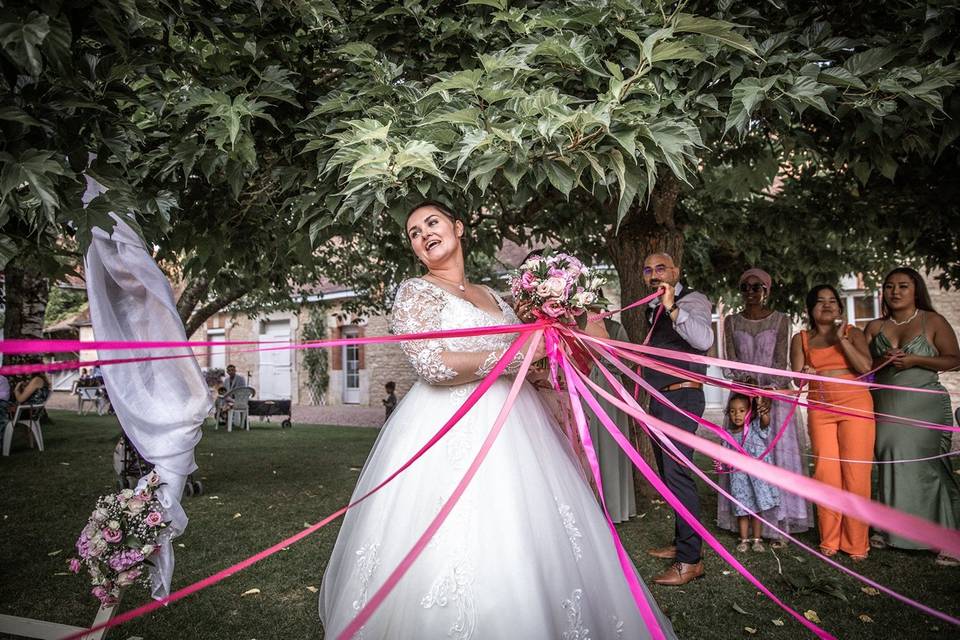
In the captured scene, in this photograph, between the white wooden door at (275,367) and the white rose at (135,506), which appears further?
the white wooden door at (275,367)

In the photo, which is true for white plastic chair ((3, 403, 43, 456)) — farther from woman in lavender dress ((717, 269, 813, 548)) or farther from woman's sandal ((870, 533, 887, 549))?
woman's sandal ((870, 533, 887, 549))

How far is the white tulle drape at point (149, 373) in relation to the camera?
2.90m

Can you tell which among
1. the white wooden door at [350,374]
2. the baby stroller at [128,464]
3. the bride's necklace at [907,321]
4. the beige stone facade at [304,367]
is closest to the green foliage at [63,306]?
the beige stone facade at [304,367]

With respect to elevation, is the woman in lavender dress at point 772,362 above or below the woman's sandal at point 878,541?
above

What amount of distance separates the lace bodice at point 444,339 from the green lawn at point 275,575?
6.11 feet

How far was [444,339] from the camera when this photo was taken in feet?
8.82

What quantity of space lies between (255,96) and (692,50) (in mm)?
2092

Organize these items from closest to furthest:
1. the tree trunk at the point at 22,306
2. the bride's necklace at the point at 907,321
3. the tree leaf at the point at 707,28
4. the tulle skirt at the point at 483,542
A: the tulle skirt at the point at 483,542 → the tree leaf at the point at 707,28 → the bride's necklace at the point at 907,321 → the tree trunk at the point at 22,306

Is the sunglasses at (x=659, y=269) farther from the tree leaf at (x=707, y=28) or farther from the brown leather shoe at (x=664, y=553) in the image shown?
the brown leather shoe at (x=664, y=553)

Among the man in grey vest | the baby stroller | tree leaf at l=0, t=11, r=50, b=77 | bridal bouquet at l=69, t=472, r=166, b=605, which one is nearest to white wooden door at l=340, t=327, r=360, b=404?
the baby stroller

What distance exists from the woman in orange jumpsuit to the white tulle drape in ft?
14.4

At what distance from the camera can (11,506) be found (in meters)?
6.63

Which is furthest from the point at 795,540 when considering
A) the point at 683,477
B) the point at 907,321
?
the point at 907,321

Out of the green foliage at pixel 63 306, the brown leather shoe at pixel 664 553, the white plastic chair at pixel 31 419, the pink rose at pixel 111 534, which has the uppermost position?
the green foliage at pixel 63 306
